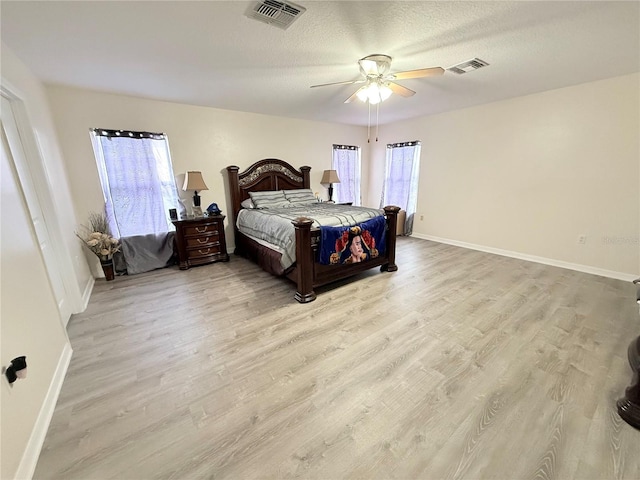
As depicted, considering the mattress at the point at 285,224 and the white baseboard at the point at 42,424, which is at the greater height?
the mattress at the point at 285,224

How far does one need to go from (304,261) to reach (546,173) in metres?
3.62

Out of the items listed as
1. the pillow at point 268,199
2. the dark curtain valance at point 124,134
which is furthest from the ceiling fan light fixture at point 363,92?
the dark curtain valance at point 124,134

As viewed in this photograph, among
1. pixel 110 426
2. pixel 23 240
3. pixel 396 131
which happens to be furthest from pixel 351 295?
pixel 396 131

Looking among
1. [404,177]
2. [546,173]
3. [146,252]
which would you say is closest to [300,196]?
[404,177]

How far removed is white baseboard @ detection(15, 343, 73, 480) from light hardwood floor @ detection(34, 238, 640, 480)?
0.04 metres

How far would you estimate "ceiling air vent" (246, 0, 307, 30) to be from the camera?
1.59 m

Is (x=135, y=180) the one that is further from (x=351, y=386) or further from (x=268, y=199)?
(x=351, y=386)

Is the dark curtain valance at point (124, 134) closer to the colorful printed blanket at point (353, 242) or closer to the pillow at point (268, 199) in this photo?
the pillow at point (268, 199)

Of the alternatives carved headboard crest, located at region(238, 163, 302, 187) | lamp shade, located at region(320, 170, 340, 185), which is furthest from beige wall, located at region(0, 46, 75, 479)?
lamp shade, located at region(320, 170, 340, 185)

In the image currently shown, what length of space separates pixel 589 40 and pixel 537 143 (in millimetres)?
1752

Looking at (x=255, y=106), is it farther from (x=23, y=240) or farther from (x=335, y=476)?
(x=335, y=476)

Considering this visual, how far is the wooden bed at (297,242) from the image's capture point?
8.85ft

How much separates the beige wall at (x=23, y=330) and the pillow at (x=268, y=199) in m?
2.56

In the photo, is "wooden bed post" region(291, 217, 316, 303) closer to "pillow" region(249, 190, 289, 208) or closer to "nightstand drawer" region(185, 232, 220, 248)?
"pillow" region(249, 190, 289, 208)
